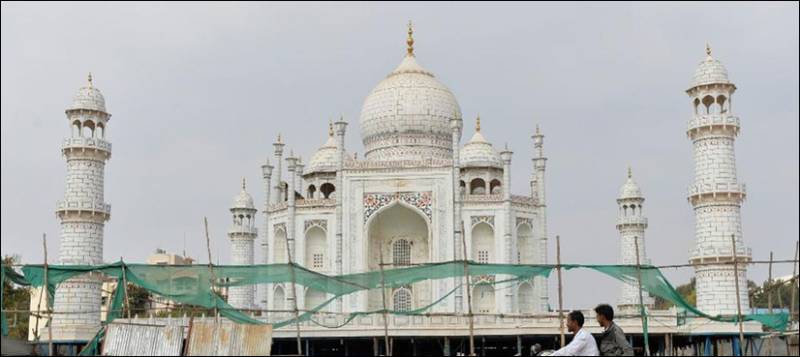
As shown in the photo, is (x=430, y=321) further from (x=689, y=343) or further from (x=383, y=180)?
(x=383, y=180)

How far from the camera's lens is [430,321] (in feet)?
78.6

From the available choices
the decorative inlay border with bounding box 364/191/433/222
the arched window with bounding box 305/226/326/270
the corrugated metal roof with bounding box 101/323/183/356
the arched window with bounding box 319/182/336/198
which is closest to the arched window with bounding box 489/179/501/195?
the decorative inlay border with bounding box 364/191/433/222

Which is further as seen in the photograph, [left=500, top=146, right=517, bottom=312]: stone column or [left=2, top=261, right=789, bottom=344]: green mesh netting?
[left=500, top=146, right=517, bottom=312]: stone column

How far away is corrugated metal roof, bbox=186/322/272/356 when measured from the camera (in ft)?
46.0

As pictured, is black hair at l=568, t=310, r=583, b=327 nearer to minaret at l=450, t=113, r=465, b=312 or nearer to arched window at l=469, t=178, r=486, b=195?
minaret at l=450, t=113, r=465, b=312

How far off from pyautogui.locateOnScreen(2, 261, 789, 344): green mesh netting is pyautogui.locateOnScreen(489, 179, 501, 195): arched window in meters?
15.6

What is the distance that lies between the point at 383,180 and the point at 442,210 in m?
2.12

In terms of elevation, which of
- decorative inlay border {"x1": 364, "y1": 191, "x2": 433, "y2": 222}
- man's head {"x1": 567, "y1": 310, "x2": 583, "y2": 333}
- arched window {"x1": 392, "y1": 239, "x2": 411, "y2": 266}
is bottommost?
man's head {"x1": 567, "y1": 310, "x2": 583, "y2": 333}

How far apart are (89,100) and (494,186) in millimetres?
13738

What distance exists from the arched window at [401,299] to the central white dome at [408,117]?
4.93 m

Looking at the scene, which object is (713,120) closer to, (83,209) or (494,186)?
(494,186)

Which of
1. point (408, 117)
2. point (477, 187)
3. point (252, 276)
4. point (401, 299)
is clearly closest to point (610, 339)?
point (252, 276)

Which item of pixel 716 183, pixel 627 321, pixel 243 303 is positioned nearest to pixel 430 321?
pixel 627 321

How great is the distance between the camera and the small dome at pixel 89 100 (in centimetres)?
2867
